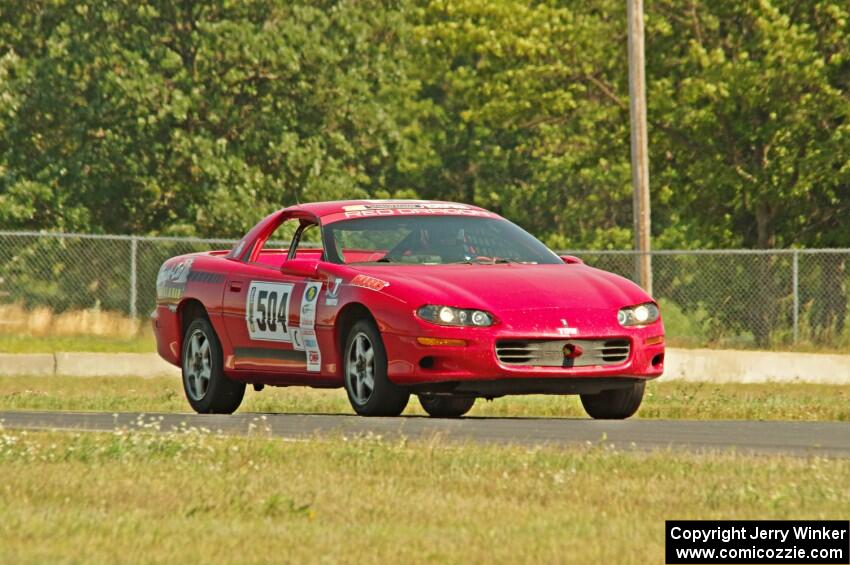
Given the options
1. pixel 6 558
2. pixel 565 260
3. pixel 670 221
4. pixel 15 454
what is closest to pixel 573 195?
pixel 670 221

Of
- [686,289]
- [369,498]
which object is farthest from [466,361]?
[686,289]

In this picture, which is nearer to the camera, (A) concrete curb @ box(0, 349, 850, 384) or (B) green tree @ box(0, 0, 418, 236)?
(A) concrete curb @ box(0, 349, 850, 384)

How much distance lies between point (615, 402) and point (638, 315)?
1095 millimetres

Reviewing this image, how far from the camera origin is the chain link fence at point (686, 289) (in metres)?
27.4

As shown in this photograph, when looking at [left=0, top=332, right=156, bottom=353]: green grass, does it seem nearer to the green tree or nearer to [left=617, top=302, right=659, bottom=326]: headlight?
the green tree

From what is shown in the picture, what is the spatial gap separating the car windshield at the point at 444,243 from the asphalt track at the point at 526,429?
1.20 m

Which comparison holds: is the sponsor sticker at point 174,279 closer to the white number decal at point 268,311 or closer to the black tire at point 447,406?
the white number decal at point 268,311

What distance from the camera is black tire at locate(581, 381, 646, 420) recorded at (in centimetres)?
1412

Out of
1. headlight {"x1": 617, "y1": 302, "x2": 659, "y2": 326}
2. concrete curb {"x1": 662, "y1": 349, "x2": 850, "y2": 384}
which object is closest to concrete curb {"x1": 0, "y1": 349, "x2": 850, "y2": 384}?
concrete curb {"x1": 662, "y1": 349, "x2": 850, "y2": 384}

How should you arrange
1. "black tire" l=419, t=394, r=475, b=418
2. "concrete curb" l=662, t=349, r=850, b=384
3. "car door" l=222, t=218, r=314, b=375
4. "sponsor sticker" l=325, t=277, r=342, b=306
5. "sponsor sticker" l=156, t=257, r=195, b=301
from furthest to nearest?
"concrete curb" l=662, t=349, r=850, b=384, "sponsor sticker" l=156, t=257, r=195, b=301, "black tire" l=419, t=394, r=475, b=418, "car door" l=222, t=218, r=314, b=375, "sponsor sticker" l=325, t=277, r=342, b=306

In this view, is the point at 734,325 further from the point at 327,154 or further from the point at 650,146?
the point at 327,154

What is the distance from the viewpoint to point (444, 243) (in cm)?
1438

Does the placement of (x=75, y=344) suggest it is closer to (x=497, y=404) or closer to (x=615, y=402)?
(x=497, y=404)

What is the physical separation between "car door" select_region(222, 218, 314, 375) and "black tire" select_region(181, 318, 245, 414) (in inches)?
9.2
